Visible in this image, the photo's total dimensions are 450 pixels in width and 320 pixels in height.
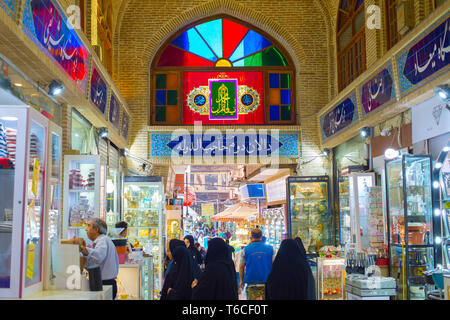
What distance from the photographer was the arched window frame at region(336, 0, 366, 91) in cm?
1046

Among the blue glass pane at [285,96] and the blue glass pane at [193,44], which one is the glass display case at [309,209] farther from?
the blue glass pane at [193,44]

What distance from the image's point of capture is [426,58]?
647cm

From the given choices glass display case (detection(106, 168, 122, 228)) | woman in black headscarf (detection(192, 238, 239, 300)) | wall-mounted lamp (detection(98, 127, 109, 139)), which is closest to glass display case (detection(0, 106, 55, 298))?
woman in black headscarf (detection(192, 238, 239, 300))

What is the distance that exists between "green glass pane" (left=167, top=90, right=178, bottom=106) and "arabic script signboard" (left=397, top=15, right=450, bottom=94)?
6518mm

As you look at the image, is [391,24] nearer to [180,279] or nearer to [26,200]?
[180,279]

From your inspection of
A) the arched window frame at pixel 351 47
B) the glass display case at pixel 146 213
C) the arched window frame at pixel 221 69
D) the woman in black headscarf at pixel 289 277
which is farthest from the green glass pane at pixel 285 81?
the woman in black headscarf at pixel 289 277

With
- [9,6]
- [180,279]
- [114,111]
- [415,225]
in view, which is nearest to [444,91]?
[415,225]

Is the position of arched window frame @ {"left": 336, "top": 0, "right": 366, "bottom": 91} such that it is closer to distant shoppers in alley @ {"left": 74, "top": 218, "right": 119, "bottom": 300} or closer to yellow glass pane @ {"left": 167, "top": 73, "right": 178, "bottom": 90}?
yellow glass pane @ {"left": 167, "top": 73, "right": 178, "bottom": 90}

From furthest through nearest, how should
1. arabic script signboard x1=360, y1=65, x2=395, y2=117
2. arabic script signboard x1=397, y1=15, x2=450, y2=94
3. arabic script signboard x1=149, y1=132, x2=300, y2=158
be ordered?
arabic script signboard x1=149, y1=132, x2=300, y2=158 → arabic script signboard x1=360, y1=65, x2=395, y2=117 → arabic script signboard x1=397, y1=15, x2=450, y2=94

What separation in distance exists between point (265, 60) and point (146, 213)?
4724 mm
